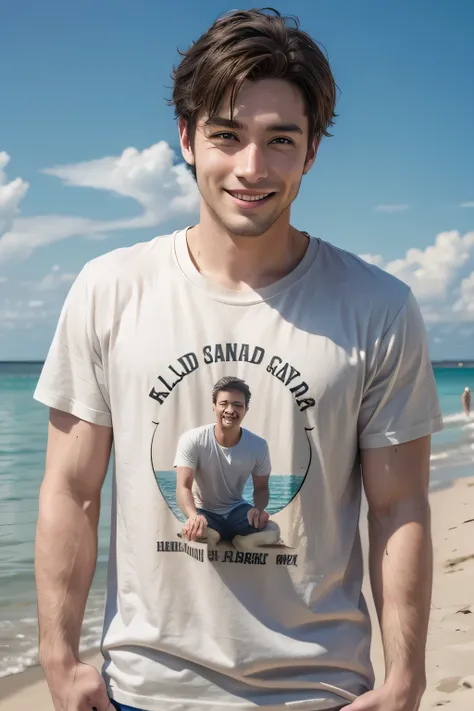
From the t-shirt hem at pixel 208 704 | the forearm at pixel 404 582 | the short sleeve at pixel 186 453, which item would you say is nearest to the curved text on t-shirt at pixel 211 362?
the short sleeve at pixel 186 453

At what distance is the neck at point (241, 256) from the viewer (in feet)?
7.65

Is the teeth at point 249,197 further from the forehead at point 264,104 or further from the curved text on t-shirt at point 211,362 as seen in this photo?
the curved text on t-shirt at point 211,362

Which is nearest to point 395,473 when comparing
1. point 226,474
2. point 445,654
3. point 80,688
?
point 226,474

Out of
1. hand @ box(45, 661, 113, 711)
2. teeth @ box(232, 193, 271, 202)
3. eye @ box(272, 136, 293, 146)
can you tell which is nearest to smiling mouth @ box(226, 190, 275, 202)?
teeth @ box(232, 193, 271, 202)

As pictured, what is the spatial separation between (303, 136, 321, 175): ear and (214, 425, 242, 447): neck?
2.26 feet

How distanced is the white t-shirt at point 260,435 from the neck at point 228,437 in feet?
0.15

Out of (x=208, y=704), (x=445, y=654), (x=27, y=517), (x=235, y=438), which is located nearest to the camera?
(x=208, y=704)

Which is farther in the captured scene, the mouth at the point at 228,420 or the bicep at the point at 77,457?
the bicep at the point at 77,457

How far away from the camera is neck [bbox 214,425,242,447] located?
87.4 inches

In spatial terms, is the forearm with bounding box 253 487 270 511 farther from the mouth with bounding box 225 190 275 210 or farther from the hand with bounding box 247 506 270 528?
the mouth with bounding box 225 190 275 210

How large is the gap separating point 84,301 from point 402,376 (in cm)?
79

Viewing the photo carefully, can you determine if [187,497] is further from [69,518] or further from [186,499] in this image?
[69,518]

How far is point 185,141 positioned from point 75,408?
29.0 inches

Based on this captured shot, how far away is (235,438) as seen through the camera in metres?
2.22
